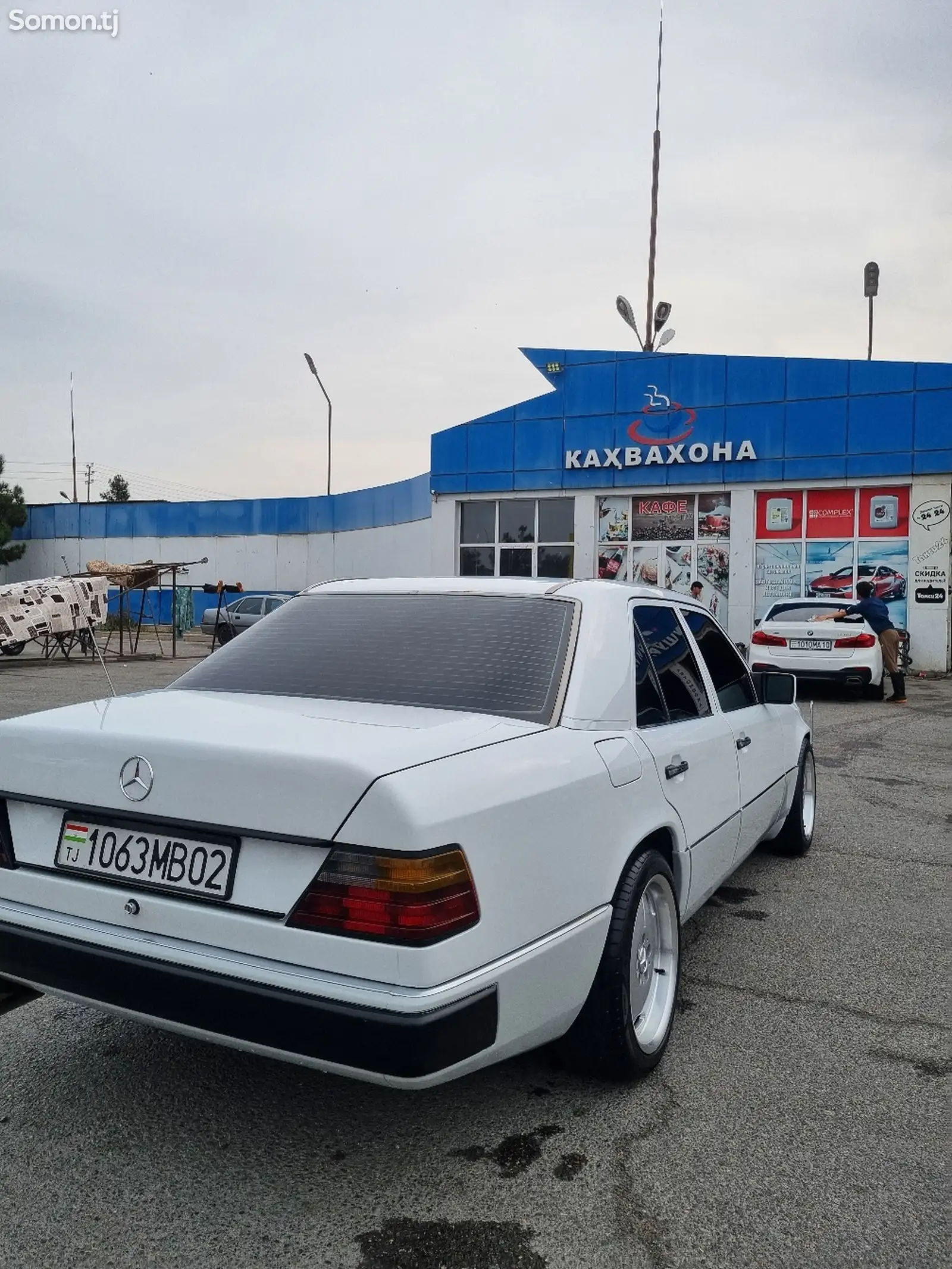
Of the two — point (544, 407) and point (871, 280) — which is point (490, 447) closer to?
point (544, 407)

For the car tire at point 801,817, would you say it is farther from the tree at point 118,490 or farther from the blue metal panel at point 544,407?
the tree at point 118,490

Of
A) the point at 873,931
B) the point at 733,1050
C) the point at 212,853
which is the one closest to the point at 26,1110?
the point at 212,853

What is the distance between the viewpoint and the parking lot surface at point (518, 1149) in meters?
2.17

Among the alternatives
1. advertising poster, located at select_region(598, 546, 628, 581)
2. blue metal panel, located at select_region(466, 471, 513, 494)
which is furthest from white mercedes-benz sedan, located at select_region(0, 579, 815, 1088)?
blue metal panel, located at select_region(466, 471, 513, 494)

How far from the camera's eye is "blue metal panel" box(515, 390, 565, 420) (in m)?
22.5

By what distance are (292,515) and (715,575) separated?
19301 millimetres

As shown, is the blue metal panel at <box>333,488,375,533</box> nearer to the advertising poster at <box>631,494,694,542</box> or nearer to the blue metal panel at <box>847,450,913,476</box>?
the advertising poster at <box>631,494,694,542</box>

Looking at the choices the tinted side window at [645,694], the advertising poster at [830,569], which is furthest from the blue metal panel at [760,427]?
the tinted side window at [645,694]

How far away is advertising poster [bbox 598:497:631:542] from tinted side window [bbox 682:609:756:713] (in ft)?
58.3

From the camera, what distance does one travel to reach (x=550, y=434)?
2262cm

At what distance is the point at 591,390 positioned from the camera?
22219 millimetres

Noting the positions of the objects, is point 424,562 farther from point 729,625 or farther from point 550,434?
point 729,625

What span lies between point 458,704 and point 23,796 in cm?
118

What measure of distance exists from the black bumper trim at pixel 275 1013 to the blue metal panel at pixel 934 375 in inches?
768
